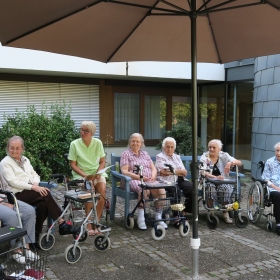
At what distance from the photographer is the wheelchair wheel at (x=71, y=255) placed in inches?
148

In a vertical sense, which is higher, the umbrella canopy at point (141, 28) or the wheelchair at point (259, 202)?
the umbrella canopy at point (141, 28)

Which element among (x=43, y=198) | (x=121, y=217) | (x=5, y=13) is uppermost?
(x=5, y=13)

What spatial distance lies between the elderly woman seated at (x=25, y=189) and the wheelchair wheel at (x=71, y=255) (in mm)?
332

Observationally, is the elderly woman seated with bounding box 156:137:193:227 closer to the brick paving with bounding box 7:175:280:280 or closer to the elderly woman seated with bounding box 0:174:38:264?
the brick paving with bounding box 7:175:280:280

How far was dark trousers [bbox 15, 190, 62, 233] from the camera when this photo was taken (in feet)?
13.8

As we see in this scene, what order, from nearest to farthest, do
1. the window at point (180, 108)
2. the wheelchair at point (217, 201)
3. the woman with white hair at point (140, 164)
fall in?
1. the woman with white hair at point (140, 164)
2. the wheelchair at point (217, 201)
3. the window at point (180, 108)

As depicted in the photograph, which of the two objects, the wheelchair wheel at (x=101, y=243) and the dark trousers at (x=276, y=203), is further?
the dark trousers at (x=276, y=203)

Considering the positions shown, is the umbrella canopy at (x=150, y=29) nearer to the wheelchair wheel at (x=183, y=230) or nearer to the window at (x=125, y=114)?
the wheelchair wheel at (x=183, y=230)

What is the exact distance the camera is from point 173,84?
1152 cm

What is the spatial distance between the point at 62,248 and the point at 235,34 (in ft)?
10.2

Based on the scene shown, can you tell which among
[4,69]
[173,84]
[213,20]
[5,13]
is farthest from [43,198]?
[173,84]

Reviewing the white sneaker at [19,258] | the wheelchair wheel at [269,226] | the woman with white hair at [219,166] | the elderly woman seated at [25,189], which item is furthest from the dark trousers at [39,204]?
the wheelchair wheel at [269,226]

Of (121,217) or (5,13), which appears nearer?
(5,13)

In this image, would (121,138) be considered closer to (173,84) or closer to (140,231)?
(173,84)
